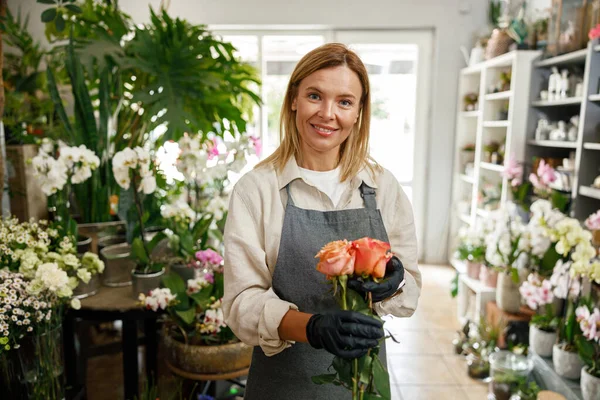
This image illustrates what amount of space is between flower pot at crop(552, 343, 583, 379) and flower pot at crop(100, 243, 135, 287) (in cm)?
218

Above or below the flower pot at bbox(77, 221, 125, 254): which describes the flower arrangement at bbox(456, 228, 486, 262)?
below

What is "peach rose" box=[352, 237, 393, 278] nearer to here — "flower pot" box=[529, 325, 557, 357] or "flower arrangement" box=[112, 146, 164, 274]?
"flower arrangement" box=[112, 146, 164, 274]

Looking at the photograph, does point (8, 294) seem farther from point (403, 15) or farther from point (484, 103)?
point (403, 15)

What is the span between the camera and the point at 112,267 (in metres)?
2.01

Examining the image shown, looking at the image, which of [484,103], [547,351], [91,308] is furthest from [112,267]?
[484,103]

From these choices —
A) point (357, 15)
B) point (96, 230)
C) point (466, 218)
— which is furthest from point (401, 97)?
point (96, 230)

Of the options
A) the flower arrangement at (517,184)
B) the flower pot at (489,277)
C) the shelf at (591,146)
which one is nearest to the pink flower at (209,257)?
the shelf at (591,146)

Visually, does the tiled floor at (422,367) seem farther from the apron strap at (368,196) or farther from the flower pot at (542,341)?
the apron strap at (368,196)

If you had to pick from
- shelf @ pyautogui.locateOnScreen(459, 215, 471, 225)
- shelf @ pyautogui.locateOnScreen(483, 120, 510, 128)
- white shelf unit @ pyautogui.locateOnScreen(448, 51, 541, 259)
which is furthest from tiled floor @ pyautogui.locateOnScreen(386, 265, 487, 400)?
shelf @ pyautogui.locateOnScreen(483, 120, 510, 128)

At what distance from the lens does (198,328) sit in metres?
1.73

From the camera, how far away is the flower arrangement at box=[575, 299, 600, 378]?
209 cm

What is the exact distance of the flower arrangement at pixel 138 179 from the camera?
1.83 m

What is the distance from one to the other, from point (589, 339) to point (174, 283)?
73.5 inches

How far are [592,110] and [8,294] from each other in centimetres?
305
